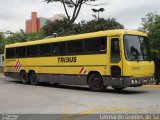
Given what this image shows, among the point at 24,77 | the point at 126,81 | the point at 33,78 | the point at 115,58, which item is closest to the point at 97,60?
the point at 115,58

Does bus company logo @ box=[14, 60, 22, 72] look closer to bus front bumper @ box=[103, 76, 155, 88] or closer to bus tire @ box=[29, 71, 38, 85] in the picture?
bus tire @ box=[29, 71, 38, 85]

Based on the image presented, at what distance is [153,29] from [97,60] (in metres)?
20.7

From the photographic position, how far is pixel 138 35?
66.1 ft

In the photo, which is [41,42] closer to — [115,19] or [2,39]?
[115,19]

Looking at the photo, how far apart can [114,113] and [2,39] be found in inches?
3012

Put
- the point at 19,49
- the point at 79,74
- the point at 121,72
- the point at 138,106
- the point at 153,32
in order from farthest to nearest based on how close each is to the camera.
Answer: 1. the point at 153,32
2. the point at 19,49
3. the point at 79,74
4. the point at 121,72
5. the point at 138,106

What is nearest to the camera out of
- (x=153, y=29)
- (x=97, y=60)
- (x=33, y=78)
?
(x=97, y=60)

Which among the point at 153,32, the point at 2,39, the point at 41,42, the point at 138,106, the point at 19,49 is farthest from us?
the point at 2,39

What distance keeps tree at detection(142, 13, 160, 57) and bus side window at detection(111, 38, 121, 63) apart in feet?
59.2

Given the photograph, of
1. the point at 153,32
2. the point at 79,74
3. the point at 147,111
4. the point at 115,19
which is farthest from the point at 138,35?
the point at 115,19

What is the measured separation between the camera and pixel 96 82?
67.9 feet

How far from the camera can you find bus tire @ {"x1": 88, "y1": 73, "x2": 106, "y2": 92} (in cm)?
2039

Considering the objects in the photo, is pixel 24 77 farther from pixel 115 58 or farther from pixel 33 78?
pixel 115 58

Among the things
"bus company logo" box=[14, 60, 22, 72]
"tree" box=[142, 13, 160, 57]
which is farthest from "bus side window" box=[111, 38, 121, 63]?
"tree" box=[142, 13, 160, 57]
